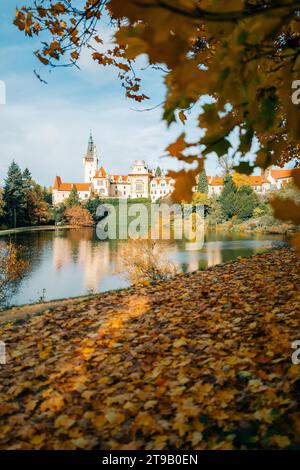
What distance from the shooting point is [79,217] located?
57.0 meters

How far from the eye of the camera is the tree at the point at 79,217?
57000 millimetres

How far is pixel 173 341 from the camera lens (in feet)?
11.5

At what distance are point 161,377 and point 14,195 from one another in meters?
46.1

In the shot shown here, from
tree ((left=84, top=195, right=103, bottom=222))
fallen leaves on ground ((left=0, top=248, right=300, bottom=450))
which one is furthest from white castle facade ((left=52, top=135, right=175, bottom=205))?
fallen leaves on ground ((left=0, top=248, right=300, bottom=450))

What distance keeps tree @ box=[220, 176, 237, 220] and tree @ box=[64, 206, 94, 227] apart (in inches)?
913

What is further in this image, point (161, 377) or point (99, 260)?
point (99, 260)

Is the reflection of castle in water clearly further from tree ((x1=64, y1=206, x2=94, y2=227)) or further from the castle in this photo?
the castle

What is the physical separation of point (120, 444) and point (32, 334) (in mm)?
2788

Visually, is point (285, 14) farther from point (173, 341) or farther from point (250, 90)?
point (173, 341)

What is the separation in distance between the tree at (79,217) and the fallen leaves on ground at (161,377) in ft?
174

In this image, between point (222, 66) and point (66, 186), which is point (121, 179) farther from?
point (222, 66)

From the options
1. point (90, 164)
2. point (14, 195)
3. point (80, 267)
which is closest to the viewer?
point (80, 267)

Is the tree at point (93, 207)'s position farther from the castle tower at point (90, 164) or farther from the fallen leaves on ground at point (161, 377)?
the fallen leaves on ground at point (161, 377)

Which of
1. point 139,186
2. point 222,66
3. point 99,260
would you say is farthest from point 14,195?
point 222,66
